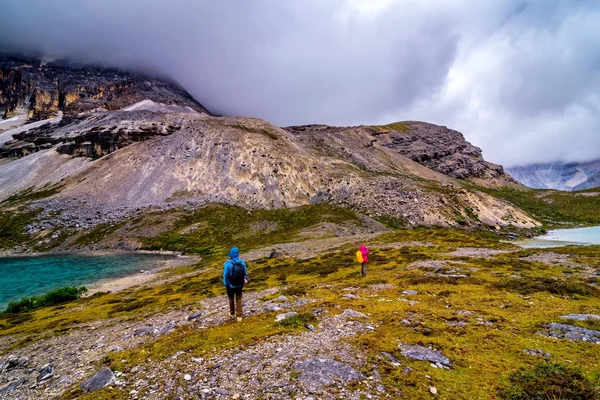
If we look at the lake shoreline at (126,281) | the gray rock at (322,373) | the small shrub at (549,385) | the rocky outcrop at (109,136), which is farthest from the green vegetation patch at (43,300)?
the rocky outcrop at (109,136)

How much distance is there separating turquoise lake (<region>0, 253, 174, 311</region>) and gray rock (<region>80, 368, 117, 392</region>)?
46683 mm

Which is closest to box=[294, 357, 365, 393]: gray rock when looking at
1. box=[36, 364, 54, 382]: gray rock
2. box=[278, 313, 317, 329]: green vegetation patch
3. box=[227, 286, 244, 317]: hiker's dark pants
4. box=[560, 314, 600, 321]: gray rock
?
box=[278, 313, 317, 329]: green vegetation patch

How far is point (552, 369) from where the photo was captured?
34.8 ft

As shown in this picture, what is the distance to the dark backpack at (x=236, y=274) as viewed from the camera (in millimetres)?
18625

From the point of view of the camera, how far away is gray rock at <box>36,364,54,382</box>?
581 inches

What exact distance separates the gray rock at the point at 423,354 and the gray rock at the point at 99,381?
432 inches

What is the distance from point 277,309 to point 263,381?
30.4 ft

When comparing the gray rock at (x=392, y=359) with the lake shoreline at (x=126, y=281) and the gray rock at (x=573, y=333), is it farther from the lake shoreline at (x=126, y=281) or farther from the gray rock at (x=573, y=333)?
the lake shoreline at (x=126, y=281)

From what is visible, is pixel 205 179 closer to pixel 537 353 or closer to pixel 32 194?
pixel 32 194

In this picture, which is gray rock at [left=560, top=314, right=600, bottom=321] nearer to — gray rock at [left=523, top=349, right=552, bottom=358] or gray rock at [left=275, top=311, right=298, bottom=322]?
gray rock at [left=523, top=349, right=552, bottom=358]

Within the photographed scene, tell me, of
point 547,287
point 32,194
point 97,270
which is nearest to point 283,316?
point 547,287

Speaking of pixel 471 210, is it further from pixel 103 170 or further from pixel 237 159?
pixel 103 170

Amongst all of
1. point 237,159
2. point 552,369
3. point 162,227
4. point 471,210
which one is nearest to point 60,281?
point 162,227

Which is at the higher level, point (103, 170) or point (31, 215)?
point (103, 170)
